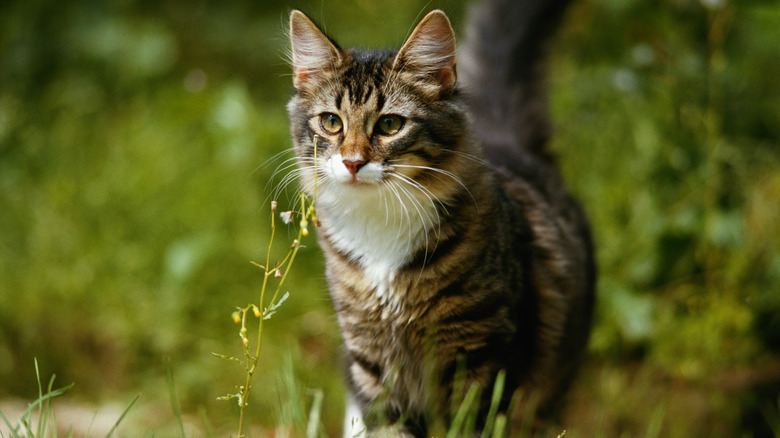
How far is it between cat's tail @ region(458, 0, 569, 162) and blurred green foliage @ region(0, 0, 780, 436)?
238mm

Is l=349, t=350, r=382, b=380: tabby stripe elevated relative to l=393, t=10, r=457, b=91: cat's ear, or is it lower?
lower

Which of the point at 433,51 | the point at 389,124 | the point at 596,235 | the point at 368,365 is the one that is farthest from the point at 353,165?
the point at 596,235

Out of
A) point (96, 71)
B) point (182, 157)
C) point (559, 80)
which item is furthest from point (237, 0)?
point (559, 80)

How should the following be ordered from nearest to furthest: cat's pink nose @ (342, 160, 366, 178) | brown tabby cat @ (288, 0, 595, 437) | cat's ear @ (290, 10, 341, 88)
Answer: cat's pink nose @ (342, 160, 366, 178) → brown tabby cat @ (288, 0, 595, 437) → cat's ear @ (290, 10, 341, 88)

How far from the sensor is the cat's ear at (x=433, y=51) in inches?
81.0

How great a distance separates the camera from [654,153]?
136 inches

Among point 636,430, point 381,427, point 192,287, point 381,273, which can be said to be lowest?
point 636,430

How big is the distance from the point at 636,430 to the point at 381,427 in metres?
1.46

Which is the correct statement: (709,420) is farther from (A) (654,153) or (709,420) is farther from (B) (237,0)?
(B) (237,0)

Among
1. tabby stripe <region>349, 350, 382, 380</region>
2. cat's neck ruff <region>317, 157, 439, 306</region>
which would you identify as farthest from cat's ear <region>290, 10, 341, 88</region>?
tabby stripe <region>349, 350, 382, 380</region>

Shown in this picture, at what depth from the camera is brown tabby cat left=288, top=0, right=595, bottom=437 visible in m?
2.04

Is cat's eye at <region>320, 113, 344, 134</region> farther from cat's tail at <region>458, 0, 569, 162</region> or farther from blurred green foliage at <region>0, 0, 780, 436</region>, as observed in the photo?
cat's tail at <region>458, 0, 569, 162</region>

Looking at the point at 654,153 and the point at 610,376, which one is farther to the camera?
the point at 654,153

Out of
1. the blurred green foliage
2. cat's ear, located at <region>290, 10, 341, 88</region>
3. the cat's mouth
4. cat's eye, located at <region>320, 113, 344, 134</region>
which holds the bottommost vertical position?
the blurred green foliage
